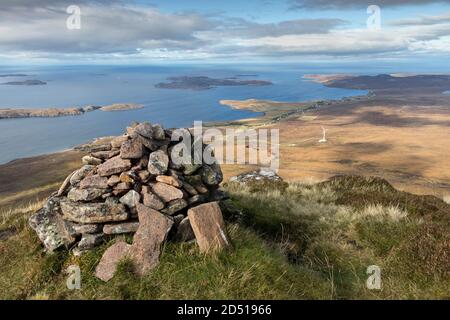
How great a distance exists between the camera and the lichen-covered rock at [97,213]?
10.1 m

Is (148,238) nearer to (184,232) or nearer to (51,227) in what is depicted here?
(184,232)

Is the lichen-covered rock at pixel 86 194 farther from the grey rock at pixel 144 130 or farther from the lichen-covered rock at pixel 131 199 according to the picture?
the grey rock at pixel 144 130

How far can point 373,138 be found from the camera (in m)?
156

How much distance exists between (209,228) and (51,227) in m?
4.38

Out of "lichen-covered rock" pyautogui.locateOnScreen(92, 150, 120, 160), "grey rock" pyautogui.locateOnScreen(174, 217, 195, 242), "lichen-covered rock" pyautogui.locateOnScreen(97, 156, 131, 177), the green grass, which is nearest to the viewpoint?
the green grass

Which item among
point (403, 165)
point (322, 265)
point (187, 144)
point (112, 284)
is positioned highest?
point (187, 144)

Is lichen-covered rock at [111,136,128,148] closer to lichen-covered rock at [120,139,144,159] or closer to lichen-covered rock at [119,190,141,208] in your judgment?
lichen-covered rock at [120,139,144,159]

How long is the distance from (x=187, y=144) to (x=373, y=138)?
15635 centimetres

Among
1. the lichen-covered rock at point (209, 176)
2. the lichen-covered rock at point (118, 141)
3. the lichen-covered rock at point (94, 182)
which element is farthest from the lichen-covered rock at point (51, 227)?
the lichen-covered rock at point (209, 176)

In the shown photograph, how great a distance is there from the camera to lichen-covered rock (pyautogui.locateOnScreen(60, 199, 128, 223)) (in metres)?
10.1

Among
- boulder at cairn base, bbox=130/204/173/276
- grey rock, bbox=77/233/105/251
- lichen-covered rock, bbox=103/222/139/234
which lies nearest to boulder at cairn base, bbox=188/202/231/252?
boulder at cairn base, bbox=130/204/173/276
